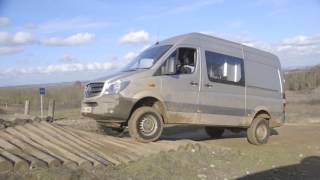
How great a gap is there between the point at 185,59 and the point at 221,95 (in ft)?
4.35

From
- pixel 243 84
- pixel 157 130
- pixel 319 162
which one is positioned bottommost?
pixel 319 162

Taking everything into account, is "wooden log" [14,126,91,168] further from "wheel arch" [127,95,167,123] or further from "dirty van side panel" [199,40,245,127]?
"dirty van side panel" [199,40,245,127]

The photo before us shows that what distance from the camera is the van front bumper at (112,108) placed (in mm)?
11336

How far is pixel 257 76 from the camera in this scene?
1441 centimetres

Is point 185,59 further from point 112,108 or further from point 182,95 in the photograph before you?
point 112,108

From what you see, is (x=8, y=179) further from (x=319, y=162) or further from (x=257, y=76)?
(x=257, y=76)

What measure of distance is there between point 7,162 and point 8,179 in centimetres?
61

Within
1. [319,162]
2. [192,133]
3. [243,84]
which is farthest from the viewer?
[192,133]

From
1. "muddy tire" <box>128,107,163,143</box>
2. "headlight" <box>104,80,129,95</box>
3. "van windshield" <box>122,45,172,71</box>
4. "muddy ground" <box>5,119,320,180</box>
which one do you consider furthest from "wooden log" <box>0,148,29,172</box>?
"van windshield" <box>122,45,172,71</box>

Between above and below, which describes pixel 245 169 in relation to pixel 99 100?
below

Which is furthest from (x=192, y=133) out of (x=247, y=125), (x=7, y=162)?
(x=7, y=162)

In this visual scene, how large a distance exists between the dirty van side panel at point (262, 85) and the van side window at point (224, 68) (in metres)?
0.32

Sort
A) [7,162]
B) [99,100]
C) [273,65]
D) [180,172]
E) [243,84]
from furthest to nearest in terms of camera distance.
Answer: [273,65], [243,84], [99,100], [180,172], [7,162]

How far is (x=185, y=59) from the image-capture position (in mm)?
12664
